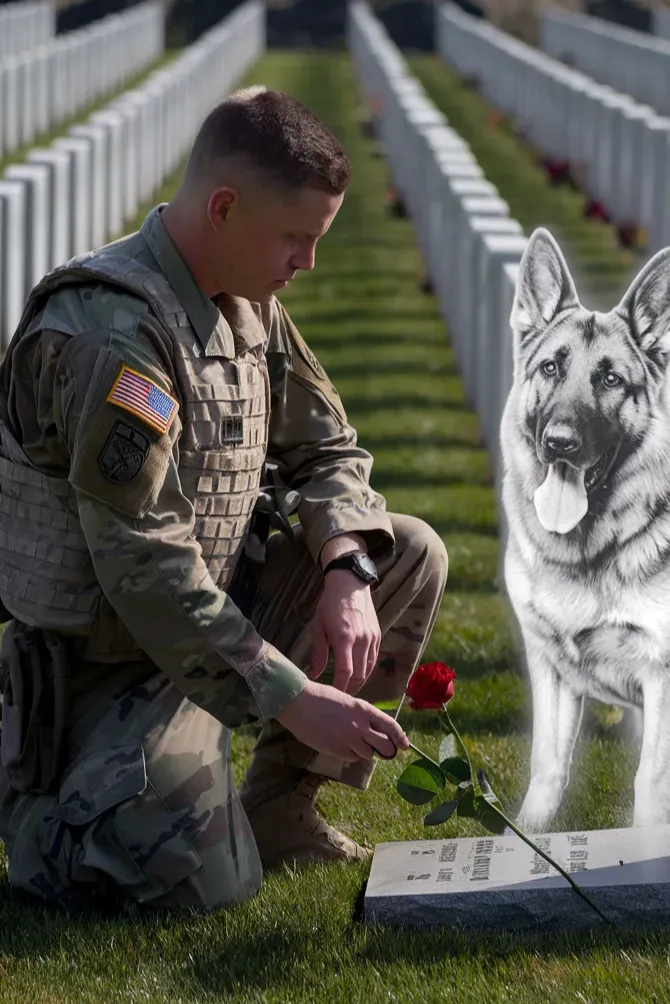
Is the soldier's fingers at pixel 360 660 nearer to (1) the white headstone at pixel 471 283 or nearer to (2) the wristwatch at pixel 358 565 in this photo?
(2) the wristwatch at pixel 358 565

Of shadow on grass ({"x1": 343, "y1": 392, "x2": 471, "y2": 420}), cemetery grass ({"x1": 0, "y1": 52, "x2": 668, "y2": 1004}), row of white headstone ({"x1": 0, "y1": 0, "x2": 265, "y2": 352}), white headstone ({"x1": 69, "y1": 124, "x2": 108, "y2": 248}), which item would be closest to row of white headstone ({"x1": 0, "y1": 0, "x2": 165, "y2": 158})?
row of white headstone ({"x1": 0, "y1": 0, "x2": 265, "y2": 352})

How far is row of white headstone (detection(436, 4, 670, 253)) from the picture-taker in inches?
455

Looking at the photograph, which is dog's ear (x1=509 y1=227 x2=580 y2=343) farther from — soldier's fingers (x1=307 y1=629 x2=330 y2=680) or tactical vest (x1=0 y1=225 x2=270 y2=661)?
soldier's fingers (x1=307 y1=629 x2=330 y2=680)

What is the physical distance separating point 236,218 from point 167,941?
1.34 m

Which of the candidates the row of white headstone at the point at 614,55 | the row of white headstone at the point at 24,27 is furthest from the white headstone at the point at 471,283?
the row of white headstone at the point at 24,27

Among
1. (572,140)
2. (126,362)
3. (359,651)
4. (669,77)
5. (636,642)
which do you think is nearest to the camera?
(126,362)

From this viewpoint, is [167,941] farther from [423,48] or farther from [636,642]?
[423,48]

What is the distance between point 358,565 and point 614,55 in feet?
84.3

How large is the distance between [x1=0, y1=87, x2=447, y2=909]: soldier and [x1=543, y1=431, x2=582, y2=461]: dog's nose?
1.19 feet

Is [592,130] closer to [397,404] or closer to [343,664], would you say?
[397,404]

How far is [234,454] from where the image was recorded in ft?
11.3

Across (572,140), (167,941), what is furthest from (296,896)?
(572,140)

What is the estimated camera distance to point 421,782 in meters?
3.32

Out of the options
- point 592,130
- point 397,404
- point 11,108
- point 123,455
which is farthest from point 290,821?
point 11,108
